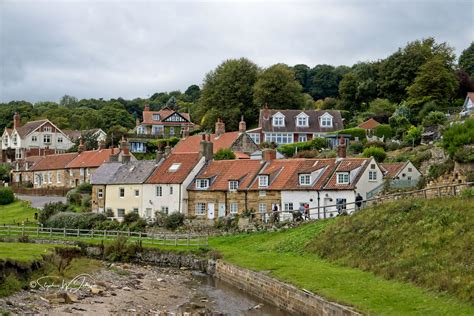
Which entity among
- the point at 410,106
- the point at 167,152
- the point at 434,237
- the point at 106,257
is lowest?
the point at 106,257

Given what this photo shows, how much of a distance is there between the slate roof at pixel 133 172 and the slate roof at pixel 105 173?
58cm

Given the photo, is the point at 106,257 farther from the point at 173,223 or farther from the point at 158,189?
the point at 158,189

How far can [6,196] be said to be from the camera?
8112 centimetres

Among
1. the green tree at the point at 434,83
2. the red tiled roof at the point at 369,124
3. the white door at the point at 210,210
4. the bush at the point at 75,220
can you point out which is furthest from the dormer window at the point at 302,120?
the bush at the point at 75,220

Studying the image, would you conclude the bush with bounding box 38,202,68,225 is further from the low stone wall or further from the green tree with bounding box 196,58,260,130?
the green tree with bounding box 196,58,260,130

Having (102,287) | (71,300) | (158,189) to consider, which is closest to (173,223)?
(158,189)

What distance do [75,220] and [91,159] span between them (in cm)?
2573

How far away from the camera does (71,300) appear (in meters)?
29.0

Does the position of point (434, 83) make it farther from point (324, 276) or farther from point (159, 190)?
point (324, 276)

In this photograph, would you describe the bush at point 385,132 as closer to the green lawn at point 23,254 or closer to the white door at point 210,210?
the white door at point 210,210

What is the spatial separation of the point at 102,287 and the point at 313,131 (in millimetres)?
57565

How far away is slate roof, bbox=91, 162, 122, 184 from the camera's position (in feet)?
218

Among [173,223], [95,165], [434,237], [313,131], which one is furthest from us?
[313,131]

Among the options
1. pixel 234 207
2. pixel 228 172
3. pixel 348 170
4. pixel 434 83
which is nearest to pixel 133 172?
pixel 228 172
